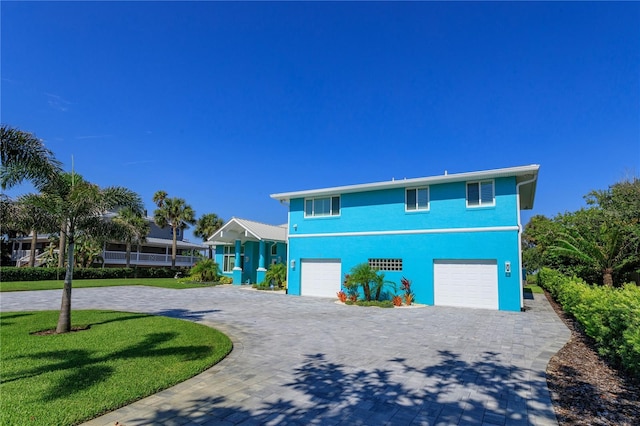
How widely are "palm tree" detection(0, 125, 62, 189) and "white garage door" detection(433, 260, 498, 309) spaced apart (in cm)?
1444

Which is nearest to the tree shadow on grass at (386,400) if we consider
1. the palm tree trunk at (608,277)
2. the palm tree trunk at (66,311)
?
the palm tree trunk at (66,311)

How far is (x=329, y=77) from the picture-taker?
1714 cm

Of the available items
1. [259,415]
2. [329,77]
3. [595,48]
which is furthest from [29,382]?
[595,48]

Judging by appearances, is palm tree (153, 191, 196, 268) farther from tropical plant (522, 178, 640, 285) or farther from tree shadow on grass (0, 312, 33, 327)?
tropical plant (522, 178, 640, 285)

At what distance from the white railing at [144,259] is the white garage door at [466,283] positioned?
33454mm

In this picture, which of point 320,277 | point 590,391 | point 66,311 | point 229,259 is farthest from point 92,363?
point 229,259

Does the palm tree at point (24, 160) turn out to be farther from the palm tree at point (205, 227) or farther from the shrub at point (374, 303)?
the palm tree at point (205, 227)

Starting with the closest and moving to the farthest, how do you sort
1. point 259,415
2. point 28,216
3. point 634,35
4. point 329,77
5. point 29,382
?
point 259,415, point 29,382, point 28,216, point 634,35, point 329,77

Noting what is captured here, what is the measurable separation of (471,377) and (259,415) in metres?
3.68

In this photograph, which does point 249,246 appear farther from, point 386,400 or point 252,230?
point 386,400

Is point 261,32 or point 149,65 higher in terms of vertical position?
point 261,32

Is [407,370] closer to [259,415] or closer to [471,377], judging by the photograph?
[471,377]

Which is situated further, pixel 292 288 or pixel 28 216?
pixel 292 288

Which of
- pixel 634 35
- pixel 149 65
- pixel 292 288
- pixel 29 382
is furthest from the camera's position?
pixel 292 288
